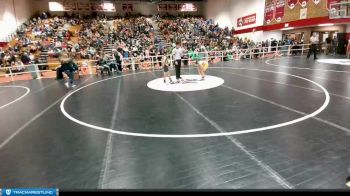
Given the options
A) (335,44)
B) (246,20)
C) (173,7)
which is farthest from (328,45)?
(173,7)

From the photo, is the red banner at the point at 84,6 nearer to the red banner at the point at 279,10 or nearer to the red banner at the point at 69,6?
the red banner at the point at 69,6

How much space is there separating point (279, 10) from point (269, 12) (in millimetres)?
1168

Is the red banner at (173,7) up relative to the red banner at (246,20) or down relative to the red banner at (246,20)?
up

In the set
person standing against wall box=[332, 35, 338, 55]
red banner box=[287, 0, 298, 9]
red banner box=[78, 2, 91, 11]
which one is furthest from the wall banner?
red banner box=[78, 2, 91, 11]

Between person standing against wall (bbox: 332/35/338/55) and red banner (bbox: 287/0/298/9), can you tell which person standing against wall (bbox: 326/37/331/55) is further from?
red banner (bbox: 287/0/298/9)

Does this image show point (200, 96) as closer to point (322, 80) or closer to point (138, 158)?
point (138, 158)

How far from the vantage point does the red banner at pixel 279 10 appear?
23.1 meters

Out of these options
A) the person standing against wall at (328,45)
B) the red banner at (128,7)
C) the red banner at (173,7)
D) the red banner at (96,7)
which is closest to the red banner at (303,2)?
the person standing against wall at (328,45)

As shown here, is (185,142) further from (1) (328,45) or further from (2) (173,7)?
(2) (173,7)

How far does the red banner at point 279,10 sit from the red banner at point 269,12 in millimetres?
491

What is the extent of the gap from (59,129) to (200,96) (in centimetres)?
404

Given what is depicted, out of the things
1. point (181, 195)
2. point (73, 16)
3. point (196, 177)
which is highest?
point (73, 16)

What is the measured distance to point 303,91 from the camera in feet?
24.6

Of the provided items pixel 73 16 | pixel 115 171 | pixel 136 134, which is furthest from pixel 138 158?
pixel 73 16
